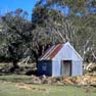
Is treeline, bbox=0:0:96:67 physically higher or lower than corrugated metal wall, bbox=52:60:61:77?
higher

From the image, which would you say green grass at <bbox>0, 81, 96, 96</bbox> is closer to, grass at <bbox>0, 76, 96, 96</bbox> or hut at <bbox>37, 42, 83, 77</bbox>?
grass at <bbox>0, 76, 96, 96</bbox>

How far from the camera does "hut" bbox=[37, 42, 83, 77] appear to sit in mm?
61969

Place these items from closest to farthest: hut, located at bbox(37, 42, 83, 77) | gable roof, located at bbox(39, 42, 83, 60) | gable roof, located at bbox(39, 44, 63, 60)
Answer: hut, located at bbox(37, 42, 83, 77), gable roof, located at bbox(39, 42, 83, 60), gable roof, located at bbox(39, 44, 63, 60)

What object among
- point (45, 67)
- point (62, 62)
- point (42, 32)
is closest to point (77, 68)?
point (62, 62)

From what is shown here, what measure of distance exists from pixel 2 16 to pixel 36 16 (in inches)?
474

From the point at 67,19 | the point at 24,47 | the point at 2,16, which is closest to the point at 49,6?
the point at 67,19

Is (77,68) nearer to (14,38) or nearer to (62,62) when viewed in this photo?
(62,62)

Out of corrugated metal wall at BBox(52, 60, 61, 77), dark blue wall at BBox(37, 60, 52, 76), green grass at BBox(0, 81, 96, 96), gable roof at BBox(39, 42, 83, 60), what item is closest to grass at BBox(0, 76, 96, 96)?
green grass at BBox(0, 81, 96, 96)

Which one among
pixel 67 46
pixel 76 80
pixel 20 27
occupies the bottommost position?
pixel 76 80

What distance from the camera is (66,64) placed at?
2505 inches

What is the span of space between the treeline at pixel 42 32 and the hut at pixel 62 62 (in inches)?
230

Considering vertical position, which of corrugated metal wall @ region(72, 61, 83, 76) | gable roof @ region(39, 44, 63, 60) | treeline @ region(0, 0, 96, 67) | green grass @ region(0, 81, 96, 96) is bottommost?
green grass @ region(0, 81, 96, 96)

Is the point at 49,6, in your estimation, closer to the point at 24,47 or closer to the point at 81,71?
the point at 81,71

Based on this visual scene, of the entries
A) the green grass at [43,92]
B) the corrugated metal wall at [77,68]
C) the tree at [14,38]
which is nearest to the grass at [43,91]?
the green grass at [43,92]
